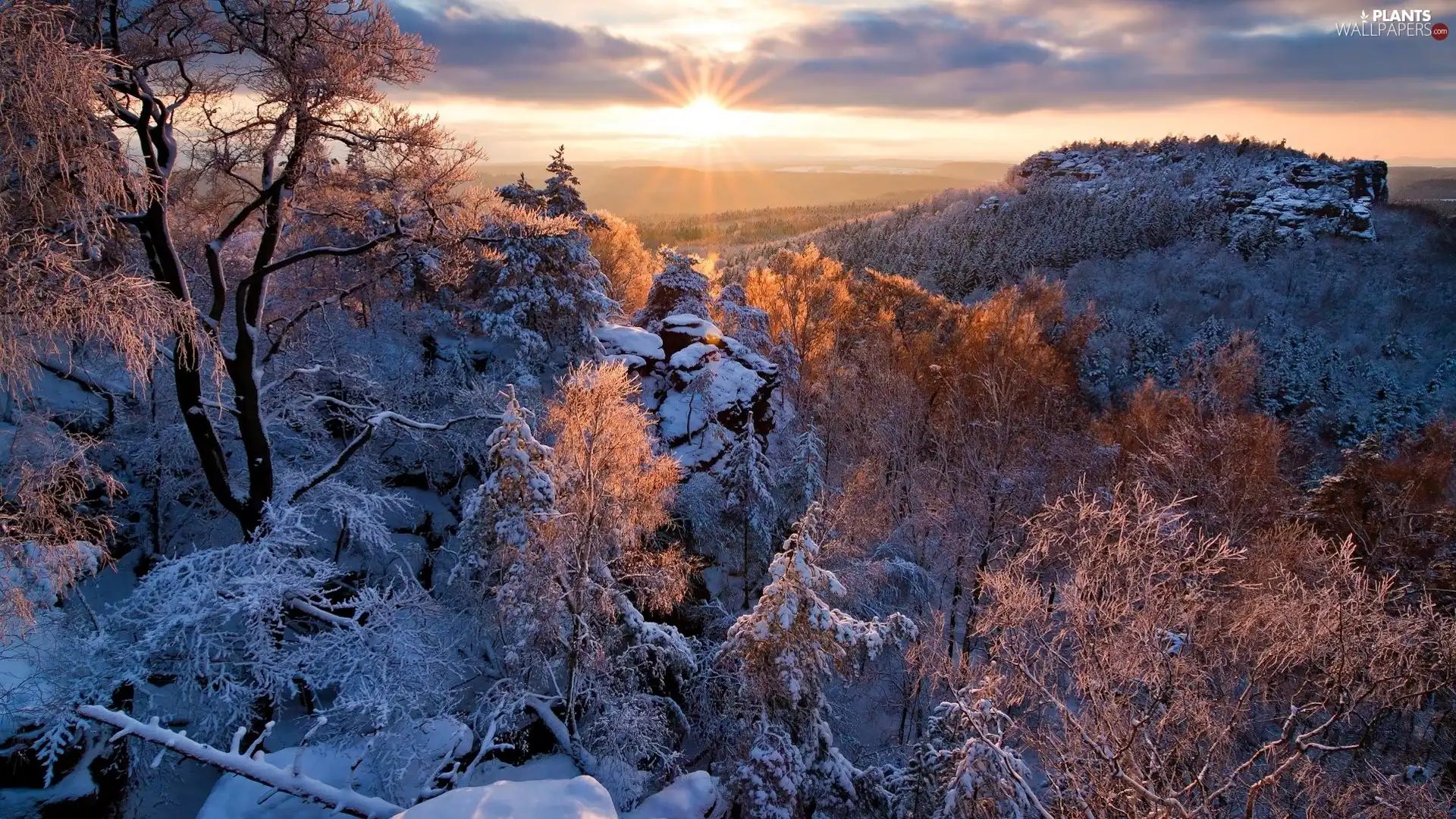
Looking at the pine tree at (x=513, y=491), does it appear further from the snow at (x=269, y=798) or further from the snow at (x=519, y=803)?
the snow at (x=519, y=803)

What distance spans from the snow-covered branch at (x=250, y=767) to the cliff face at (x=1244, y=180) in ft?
319

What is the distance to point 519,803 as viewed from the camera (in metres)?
5.20

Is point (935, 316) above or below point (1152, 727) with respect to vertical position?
above

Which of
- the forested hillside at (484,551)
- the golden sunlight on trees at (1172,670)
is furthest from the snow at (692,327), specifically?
the golden sunlight on trees at (1172,670)

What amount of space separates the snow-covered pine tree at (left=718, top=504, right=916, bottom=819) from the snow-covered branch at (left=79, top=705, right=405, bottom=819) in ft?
16.3

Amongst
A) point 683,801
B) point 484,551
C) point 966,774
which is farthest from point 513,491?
point 966,774

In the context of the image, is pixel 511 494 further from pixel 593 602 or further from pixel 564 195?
pixel 564 195

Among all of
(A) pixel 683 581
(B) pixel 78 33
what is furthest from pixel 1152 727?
(B) pixel 78 33

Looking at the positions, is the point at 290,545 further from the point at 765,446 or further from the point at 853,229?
the point at 853,229

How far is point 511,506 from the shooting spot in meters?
9.41

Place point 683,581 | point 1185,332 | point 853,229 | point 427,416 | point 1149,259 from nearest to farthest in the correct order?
point 683,581, point 427,416, point 1185,332, point 1149,259, point 853,229

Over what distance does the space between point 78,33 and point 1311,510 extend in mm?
30427

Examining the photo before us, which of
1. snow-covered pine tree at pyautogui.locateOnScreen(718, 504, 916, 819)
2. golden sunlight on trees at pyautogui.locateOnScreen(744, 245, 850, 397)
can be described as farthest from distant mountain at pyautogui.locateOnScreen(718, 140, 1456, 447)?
snow-covered pine tree at pyautogui.locateOnScreen(718, 504, 916, 819)

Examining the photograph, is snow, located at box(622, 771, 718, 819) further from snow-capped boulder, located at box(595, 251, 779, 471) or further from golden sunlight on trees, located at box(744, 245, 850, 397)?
golden sunlight on trees, located at box(744, 245, 850, 397)
